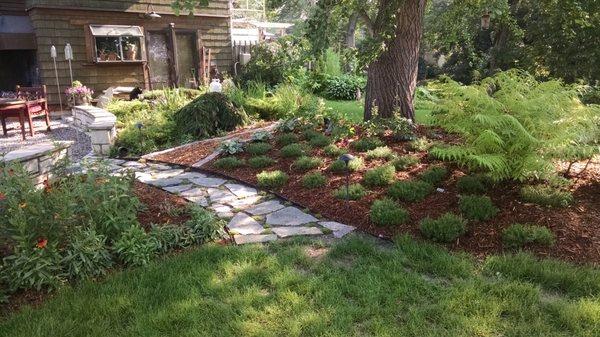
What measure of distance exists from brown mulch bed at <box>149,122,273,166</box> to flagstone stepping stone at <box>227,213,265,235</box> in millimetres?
2110

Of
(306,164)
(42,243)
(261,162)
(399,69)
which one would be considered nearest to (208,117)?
(261,162)

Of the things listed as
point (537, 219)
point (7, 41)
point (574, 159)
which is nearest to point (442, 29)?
point (574, 159)

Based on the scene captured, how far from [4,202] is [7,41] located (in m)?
9.61

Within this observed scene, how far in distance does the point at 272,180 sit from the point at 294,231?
119cm

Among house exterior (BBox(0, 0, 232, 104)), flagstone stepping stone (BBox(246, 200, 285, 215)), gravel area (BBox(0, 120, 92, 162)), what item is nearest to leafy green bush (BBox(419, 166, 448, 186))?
flagstone stepping stone (BBox(246, 200, 285, 215))

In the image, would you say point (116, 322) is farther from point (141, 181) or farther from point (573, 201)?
point (573, 201)

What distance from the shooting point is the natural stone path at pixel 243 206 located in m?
3.71

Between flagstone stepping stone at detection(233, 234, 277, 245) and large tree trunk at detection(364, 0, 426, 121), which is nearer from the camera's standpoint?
flagstone stepping stone at detection(233, 234, 277, 245)

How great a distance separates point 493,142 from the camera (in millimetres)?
3533

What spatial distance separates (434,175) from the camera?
169 inches

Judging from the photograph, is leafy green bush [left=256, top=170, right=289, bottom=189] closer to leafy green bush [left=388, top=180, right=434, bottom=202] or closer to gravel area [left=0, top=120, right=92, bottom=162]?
leafy green bush [left=388, top=180, right=434, bottom=202]

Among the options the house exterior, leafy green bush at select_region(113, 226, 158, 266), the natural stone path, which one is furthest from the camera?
the house exterior

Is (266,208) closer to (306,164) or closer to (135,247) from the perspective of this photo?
(306,164)

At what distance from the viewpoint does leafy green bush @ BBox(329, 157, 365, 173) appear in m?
4.83
